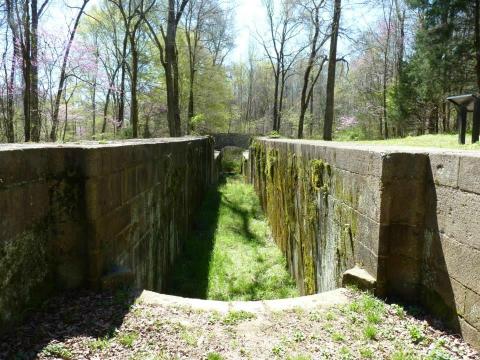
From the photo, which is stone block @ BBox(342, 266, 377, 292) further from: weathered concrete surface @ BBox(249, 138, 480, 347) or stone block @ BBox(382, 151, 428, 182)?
stone block @ BBox(382, 151, 428, 182)

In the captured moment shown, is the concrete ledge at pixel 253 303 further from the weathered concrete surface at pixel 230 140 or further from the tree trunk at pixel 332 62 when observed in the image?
the weathered concrete surface at pixel 230 140

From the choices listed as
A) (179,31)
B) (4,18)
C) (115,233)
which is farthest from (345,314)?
(179,31)

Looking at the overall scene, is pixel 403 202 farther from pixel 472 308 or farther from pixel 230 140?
pixel 230 140

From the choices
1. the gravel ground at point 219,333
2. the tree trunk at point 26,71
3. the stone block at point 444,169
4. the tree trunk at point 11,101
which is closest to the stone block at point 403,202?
the stone block at point 444,169

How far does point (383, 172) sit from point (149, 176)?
3.15 meters

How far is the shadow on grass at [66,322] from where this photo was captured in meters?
2.61

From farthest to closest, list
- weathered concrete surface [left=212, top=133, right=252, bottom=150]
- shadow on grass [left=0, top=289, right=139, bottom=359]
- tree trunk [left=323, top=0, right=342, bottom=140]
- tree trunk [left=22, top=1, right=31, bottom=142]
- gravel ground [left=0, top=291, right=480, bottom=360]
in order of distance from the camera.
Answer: weathered concrete surface [left=212, top=133, right=252, bottom=150] < tree trunk [left=323, top=0, right=342, bottom=140] < tree trunk [left=22, top=1, right=31, bottom=142] < gravel ground [left=0, top=291, right=480, bottom=360] < shadow on grass [left=0, top=289, right=139, bottom=359]

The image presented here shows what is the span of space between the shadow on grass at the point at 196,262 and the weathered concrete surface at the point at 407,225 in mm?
2266

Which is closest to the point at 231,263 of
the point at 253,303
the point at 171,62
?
the point at 253,303

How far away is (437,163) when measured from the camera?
3.23m

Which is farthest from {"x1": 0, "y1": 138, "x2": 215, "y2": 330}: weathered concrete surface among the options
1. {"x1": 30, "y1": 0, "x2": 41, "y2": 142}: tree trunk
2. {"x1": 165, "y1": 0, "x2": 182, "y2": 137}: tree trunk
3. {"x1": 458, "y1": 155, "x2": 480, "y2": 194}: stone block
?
{"x1": 30, "y1": 0, "x2": 41, "y2": 142}: tree trunk

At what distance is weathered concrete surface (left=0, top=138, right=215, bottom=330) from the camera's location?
2.82 metres

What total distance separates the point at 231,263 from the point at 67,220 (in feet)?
15.6

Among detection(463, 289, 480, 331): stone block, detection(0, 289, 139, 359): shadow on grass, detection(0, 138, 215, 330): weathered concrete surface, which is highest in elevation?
A: detection(0, 138, 215, 330): weathered concrete surface
